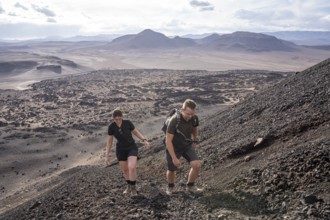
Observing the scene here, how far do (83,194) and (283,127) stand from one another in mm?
4686

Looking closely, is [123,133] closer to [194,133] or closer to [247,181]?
[194,133]

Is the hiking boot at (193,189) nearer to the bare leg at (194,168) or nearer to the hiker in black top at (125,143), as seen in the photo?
the bare leg at (194,168)

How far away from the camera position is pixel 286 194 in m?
5.84

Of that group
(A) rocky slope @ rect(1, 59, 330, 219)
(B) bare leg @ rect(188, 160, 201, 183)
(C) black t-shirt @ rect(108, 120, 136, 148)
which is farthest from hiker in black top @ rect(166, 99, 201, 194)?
(C) black t-shirt @ rect(108, 120, 136, 148)

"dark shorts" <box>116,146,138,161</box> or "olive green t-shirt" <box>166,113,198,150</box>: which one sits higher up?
"olive green t-shirt" <box>166,113,198,150</box>

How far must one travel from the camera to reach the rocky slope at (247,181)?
5754 mm

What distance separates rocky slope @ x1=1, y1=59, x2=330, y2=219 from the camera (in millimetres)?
5754

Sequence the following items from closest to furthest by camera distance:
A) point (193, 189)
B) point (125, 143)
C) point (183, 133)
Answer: point (183, 133) → point (193, 189) → point (125, 143)

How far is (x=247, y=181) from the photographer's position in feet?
22.0

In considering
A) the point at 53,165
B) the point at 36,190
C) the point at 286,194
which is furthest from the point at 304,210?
the point at 53,165

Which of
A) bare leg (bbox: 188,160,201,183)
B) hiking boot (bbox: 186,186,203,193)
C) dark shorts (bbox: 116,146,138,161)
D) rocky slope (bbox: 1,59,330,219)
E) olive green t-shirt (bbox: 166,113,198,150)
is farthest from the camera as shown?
dark shorts (bbox: 116,146,138,161)

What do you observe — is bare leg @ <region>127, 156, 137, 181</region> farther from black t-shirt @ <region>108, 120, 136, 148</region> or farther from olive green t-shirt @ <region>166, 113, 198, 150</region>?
olive green t-shirt @ <region>166, 113, 198, 150</region>

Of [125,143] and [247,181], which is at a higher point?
[125,143]

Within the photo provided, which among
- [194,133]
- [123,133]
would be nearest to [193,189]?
[194,133]
